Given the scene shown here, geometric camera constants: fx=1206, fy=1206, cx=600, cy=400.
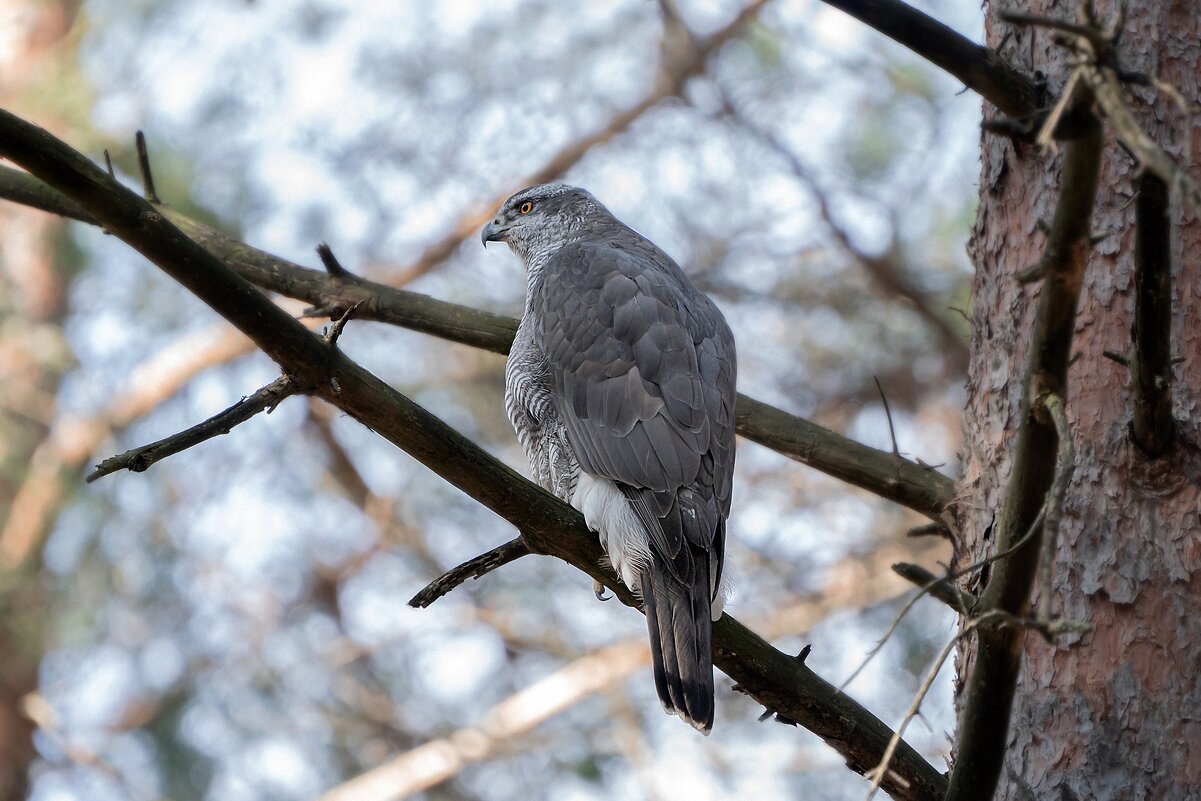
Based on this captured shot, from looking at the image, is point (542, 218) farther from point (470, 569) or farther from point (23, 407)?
point (23, 407)

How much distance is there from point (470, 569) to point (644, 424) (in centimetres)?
89

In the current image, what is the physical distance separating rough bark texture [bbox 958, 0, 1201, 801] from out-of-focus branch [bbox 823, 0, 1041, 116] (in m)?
0.37

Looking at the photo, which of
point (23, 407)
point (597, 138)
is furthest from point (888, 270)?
point (23, 407)

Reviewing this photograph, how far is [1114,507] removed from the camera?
2.92m

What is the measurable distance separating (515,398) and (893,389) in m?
4.41

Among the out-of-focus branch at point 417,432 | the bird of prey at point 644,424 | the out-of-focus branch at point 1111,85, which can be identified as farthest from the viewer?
the bird of prey at point 644,424

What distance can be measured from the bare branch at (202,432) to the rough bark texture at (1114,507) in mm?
1903

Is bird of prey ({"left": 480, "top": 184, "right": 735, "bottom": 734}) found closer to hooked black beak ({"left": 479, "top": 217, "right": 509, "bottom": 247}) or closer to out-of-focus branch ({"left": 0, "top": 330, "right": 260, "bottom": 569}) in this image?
hooked black beak ({"left": 479, "top": 217, "right": 509, "bottom": 247})

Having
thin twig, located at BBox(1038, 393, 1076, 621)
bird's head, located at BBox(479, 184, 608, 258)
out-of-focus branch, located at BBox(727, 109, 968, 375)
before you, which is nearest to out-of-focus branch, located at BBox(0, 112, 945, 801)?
thin twig, located at BBox(1038, 393, 1076, 621)

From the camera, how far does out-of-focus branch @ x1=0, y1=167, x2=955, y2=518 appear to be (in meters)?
3.59

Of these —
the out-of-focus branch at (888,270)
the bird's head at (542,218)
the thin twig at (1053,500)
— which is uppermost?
the out-of-focus branch at (888,270)

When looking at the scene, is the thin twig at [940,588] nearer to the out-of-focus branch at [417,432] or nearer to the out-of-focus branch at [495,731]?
the out-of-focus branch at [417,432]

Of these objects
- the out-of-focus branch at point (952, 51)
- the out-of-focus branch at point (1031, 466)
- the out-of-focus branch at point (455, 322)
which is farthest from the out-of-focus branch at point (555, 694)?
the out-of-focus branch at point (1031, 466)

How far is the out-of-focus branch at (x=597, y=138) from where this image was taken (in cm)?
775
